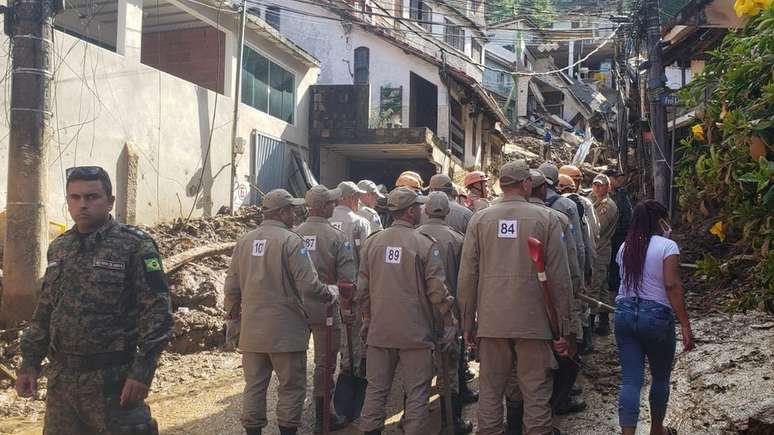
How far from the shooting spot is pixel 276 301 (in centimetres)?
466

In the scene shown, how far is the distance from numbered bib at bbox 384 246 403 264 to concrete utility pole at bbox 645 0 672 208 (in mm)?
6188

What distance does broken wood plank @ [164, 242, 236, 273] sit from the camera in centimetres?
832

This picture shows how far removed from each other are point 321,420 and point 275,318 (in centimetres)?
117

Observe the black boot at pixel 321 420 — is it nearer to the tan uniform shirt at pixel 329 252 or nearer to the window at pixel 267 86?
the tan uniform shirt at pixel 329 252

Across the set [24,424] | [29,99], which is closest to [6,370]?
[24,424]

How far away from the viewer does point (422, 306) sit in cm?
457

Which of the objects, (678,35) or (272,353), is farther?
→ (678,35)

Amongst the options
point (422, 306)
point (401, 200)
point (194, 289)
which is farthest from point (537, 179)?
point (194, 289)

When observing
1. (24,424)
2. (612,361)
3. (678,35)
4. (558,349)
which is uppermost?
(678,35)

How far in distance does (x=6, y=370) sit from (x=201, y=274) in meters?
2.92

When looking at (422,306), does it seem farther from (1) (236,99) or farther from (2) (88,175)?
(1) (236,99)

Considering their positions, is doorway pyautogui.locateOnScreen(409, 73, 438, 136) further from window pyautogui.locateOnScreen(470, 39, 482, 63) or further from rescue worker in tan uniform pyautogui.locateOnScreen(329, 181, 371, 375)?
rescue worker in tan uniform pyautogui.locateOnScreen(329, 181, 371, 375)

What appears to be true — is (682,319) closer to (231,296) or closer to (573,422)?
(573,422)

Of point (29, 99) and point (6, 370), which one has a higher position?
point (29, 99)
